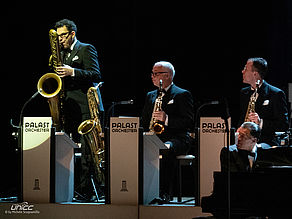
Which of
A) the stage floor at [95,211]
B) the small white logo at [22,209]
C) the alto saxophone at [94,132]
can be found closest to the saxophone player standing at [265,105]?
the stage floor at [95,211]

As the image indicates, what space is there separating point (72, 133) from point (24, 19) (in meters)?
2.12

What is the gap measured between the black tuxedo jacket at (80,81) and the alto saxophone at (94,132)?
0.08 meters

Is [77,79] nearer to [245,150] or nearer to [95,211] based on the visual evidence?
[95,211]

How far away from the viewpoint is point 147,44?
780 centimetres

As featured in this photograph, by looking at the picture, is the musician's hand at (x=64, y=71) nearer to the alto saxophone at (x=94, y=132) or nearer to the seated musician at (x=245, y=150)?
the alto saxophone at (x=94, y=132)

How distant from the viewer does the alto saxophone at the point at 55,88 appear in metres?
6.43

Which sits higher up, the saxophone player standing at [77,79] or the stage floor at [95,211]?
the saxophone player standing at [77,79]

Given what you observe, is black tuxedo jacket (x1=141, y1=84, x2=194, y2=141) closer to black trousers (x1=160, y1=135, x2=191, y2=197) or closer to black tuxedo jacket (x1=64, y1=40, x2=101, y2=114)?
black trousers (x1=160, y1=135, x2=191, y2=197)

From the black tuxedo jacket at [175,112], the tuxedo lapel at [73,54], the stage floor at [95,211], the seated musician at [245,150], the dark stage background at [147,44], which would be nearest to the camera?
the seated musician at [245,150]

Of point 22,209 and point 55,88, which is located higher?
point 55,88

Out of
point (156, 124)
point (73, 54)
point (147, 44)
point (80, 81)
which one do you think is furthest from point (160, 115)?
point (147, 44)

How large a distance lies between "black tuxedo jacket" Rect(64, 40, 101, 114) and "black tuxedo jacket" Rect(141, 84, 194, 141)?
0.73 metres

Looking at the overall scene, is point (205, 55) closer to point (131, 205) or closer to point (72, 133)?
point (72, 133)

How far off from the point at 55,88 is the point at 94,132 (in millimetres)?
687
